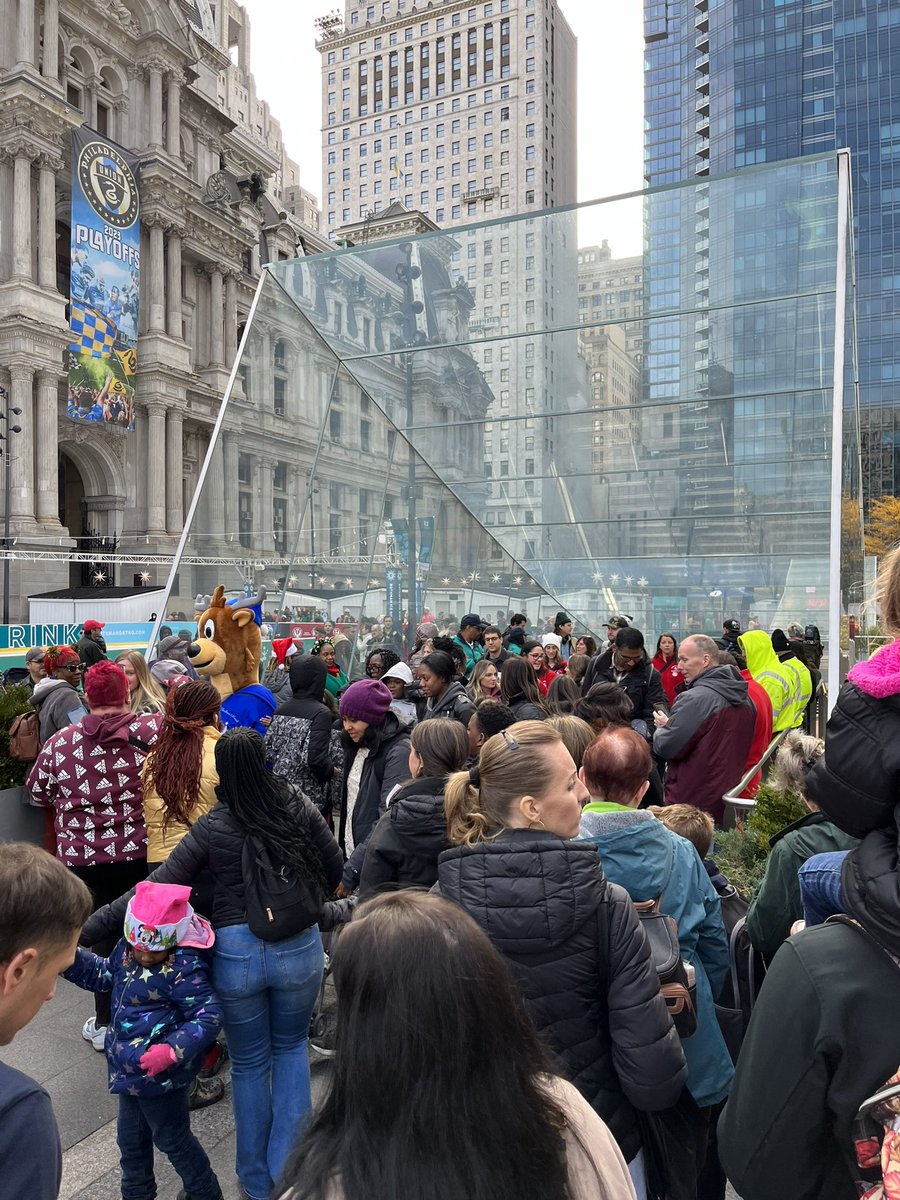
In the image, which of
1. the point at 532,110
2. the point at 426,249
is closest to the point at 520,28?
the point at 532,110

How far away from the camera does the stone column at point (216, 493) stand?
34.5 feet

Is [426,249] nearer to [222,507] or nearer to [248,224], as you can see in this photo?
[222,507]

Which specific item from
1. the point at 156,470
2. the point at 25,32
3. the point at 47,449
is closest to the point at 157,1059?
the point at 47,449

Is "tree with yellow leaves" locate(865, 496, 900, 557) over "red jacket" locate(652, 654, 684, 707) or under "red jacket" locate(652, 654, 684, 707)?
over

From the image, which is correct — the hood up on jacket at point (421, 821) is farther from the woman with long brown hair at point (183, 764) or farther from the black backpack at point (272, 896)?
the woman with long brown hair at point (183, 764)

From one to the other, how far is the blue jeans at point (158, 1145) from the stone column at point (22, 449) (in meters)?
37.5

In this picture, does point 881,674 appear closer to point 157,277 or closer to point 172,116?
point 157,277

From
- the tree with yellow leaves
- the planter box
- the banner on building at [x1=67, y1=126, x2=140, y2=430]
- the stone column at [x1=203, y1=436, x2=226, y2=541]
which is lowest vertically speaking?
the planter box

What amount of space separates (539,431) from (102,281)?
110 ft

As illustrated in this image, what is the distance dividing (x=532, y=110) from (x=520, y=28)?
32.1ft

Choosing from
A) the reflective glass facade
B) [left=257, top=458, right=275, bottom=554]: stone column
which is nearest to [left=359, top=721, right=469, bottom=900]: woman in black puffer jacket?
the reflective glass facade

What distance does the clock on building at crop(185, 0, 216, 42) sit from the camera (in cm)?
5022

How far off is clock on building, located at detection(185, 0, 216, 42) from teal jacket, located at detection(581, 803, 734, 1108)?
6041cm

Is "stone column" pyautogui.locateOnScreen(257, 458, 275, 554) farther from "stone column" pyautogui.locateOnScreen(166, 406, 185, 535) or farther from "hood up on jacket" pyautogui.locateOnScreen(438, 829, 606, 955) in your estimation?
"stone column" pyautogui.locateOnScreen(166, 406, 185, 535)
